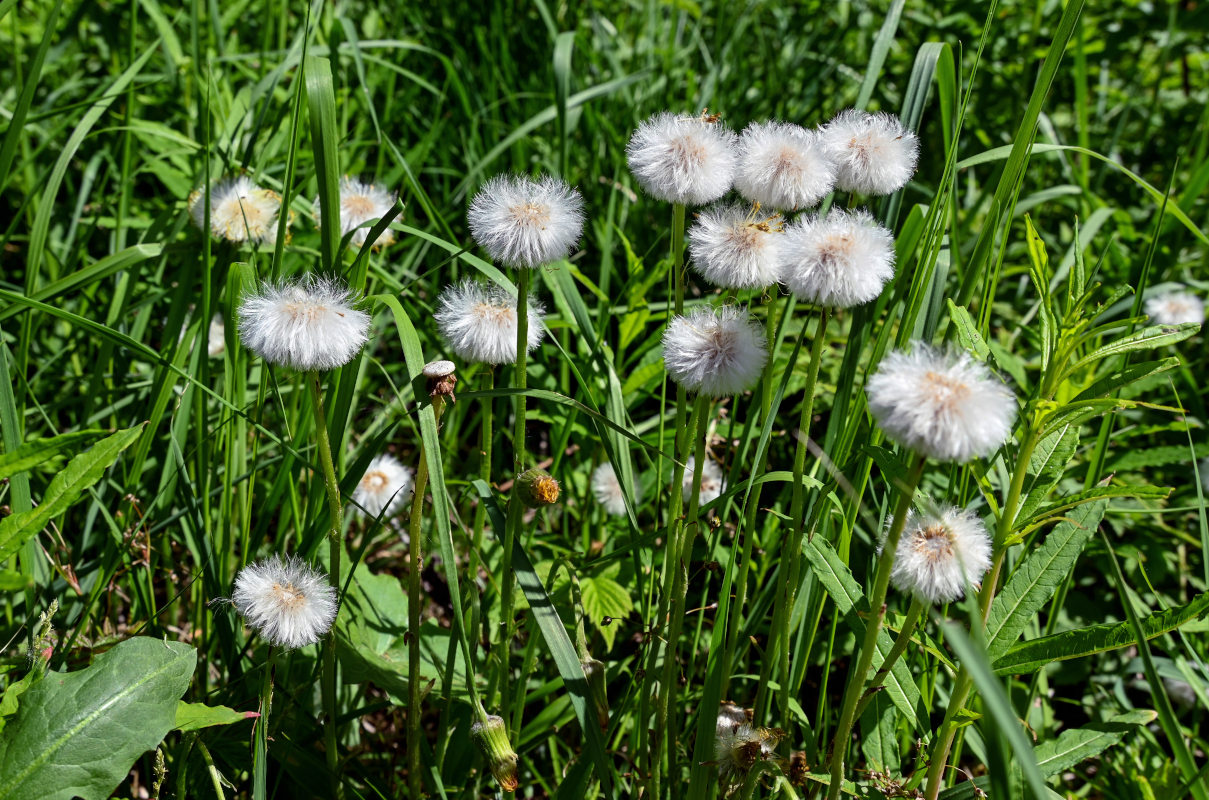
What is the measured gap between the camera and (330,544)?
144cm

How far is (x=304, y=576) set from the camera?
137 cm

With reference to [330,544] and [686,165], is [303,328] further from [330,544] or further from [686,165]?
[686,165]

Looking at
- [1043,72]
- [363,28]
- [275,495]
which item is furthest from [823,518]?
[363,28]

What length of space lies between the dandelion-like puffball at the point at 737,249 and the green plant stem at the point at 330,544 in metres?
0.56

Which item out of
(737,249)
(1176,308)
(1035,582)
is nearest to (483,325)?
(737,249)

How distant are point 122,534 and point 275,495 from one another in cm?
33

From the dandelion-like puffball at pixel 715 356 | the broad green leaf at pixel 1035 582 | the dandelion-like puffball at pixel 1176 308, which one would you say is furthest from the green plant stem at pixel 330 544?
the dandelion-like puffball at pixel 1176 308

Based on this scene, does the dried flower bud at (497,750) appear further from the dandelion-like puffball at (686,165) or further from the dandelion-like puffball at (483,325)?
the dandelion-like puffball at (686,165)

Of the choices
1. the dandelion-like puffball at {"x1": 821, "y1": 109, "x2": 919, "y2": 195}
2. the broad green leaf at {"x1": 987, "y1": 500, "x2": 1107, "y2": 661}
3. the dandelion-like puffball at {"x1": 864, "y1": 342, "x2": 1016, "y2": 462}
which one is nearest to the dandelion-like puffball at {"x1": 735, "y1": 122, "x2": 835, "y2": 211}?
the dandelion-like puffball at {"x1": 821, "y1": 109, "x2": 919, "y2": 195}

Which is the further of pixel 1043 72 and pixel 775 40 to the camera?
pixel 775 40

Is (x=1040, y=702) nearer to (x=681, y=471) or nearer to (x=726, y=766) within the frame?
(x=726, y=766)

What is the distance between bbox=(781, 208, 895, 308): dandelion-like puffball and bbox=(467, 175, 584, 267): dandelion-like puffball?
1.04ft

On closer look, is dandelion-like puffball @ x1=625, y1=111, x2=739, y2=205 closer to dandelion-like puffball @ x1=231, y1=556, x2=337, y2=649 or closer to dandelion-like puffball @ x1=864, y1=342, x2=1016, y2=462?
dandelion-like puffball @ x1=864, y1=342, x2=1016, y2=462

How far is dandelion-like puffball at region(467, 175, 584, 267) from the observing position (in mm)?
1320
